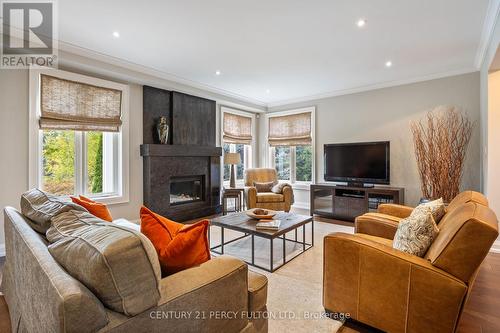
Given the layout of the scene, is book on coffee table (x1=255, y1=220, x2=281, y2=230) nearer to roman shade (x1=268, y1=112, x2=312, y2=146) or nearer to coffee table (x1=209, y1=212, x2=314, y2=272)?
coffee table (x1=209, y1=212, x2=314, y2=272)

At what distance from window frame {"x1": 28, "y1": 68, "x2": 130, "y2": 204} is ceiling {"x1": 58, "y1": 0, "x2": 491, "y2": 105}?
52cm

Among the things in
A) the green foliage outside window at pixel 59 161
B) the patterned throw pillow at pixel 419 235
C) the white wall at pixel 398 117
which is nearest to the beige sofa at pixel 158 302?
the patterned throw pillow at pixel 419 235

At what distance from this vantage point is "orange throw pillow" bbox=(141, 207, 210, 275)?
122cm

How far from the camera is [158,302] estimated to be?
946 mm

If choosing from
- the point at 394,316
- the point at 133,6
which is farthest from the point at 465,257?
the point at 133,6

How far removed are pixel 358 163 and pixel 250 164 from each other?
8.84 feet

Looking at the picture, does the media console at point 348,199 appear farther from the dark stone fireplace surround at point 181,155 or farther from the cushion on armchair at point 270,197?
the dark stone fireplace surround at point 181,155

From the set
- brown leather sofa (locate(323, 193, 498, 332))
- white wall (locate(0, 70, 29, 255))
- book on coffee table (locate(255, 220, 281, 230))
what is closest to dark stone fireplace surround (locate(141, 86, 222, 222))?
white wall (locate(0, 70, 29, 255))

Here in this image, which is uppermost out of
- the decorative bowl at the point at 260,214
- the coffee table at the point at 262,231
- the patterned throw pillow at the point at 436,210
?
the patterned throw pillow at the point at 436,210

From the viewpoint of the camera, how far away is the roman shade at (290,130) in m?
5.80

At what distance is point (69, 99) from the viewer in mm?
3479

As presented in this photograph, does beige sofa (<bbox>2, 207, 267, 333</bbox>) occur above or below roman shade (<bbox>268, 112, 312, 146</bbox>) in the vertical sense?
below
